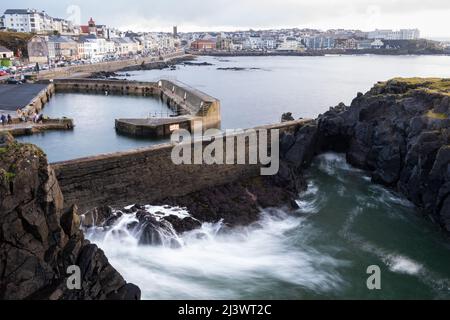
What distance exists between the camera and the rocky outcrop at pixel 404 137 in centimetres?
2189

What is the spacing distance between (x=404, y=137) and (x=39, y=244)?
70.8ft

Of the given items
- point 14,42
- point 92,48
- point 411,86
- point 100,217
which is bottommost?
point 100,217

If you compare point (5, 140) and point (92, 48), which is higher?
point (92, 48)

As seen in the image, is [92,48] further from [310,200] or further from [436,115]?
[436,115]

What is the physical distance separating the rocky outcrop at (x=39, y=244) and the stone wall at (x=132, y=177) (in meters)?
4.82

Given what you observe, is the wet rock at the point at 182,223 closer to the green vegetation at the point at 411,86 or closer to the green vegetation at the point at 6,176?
the green vegetation at the point at 6,176

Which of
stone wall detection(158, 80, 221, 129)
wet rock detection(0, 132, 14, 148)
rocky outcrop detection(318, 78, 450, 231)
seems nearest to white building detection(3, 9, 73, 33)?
stone wall detection(158, 80, 221, 129)

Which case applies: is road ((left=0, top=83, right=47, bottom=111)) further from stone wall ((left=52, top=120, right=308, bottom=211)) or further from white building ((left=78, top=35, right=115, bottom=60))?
white building ((left=78, top=35, right=115, bottom=60))

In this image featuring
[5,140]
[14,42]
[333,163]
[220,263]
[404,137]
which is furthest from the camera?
[14,42]

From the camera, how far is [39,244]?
14.1 metres

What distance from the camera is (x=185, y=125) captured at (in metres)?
38.3

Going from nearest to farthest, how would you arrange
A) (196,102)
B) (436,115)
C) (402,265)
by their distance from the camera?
(402,265), (436,115), (196,102)

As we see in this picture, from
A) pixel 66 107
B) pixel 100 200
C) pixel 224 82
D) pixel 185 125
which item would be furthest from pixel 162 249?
pixel 224 82

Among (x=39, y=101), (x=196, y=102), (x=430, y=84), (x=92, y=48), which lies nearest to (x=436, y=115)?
(x=430, y=84)
